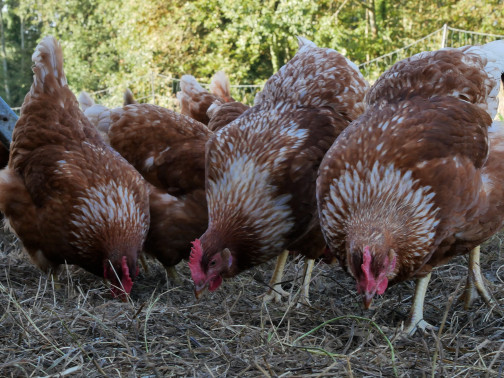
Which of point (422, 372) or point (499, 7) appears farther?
point (499, 7)

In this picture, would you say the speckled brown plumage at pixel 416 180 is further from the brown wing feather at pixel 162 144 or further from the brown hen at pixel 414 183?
the brown wing feather at pixel 162 144

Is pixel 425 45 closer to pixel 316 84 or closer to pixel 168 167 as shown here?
pixel 316 84

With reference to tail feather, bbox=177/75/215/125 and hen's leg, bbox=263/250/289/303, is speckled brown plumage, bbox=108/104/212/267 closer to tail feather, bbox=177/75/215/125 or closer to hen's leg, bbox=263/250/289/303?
hen's leg, bbox=263/250/289/303

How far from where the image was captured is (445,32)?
8.73 meters

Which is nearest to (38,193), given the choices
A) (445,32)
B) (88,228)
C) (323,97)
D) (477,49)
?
(88,228)

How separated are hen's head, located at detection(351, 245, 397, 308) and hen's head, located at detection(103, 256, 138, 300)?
1.11 metres

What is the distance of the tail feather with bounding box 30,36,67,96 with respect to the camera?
2682mm

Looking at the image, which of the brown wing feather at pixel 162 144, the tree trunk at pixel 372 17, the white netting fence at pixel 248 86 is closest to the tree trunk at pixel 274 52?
the white netting fence at pixel 248 86

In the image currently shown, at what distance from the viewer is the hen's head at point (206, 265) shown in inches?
82.4

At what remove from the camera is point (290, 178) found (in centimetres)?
220

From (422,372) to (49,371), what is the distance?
108 cm

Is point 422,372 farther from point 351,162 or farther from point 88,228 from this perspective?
point 88,228

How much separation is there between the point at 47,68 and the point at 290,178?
1466 mm

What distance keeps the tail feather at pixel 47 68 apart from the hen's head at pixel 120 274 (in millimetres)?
977
